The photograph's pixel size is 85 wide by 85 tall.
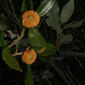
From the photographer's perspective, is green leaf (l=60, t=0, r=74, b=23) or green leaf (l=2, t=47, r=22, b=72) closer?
green leaf (l=2, t=47, r=22, b=72)

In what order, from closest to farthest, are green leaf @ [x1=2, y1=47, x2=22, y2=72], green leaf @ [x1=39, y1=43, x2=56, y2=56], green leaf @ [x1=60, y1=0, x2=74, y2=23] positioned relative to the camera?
1. green leaf @ [x1=2, y1=47, x2=22, y2=72]
2. green leaf @ [x1=39, y1=43, x2=56, y2=56]
3. green leaf @ [x1=60, y1=0, x2=74, y2=23]

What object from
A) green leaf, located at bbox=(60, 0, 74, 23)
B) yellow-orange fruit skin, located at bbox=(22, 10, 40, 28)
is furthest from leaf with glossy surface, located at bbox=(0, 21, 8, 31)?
green leaf, located at bbox=(60, 0, 74, 23)

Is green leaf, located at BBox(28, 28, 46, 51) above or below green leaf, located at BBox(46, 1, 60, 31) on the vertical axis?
below

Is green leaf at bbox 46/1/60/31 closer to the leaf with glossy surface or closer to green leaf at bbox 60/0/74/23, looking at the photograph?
green leaf at bbox 60/0/74/23

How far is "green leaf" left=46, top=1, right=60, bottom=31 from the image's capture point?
846mm

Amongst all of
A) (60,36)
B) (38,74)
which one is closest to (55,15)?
(60,36)

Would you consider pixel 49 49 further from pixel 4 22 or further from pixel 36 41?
pixel 4 22

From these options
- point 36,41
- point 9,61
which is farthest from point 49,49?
point 9,61

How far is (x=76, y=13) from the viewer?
4.08 feet

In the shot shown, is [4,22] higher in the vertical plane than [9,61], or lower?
higher

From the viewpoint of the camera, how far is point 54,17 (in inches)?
34.4

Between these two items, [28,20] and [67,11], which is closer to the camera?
[28,20]

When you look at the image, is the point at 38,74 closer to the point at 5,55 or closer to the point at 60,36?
the point at 60,36

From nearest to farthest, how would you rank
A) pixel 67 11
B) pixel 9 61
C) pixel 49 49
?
1. pixel 9 61
2. pixel 49 49
3. pixel 67 11
